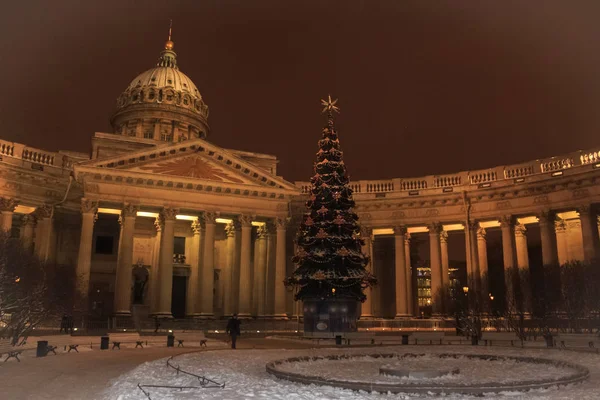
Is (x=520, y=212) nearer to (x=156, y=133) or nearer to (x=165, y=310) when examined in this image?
(x=165, y=310)

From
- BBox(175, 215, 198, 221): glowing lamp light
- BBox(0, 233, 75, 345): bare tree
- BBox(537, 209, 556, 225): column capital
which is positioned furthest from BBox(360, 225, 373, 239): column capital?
BBox(0, 233, 75, 345): bare tree

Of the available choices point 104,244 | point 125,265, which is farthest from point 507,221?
point 104,244

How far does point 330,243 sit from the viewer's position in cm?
3034

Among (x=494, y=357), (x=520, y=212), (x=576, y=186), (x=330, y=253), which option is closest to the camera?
(x=494, y=357)

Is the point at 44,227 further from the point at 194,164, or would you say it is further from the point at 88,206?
the point at 194,164

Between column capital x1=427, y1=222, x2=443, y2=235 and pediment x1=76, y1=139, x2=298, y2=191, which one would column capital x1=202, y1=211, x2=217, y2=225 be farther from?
Answer: column capital x1=427, y1=222, x2=443, y2=235

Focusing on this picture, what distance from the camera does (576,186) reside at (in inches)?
1524

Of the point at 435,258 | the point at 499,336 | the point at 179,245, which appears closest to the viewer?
the point at 499,336

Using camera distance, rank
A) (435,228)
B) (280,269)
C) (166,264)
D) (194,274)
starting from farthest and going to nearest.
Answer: (194,274)
(435,228)
(280,269)
(166,264)

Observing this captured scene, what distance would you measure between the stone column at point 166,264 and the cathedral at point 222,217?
0.09 m

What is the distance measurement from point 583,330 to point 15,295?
30959 mm

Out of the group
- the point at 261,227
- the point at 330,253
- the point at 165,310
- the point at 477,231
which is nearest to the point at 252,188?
the point at 261,227

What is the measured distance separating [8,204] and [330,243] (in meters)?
24.2

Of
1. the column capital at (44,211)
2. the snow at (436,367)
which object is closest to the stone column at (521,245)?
the snow at (436,367)
